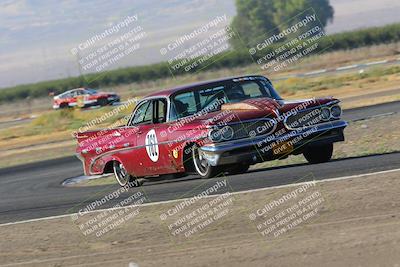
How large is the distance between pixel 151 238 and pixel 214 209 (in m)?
1.27

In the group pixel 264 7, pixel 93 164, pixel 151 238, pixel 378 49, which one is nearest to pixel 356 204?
pixel 151 238

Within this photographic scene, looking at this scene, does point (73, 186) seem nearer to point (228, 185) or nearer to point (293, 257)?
point (228, 185)

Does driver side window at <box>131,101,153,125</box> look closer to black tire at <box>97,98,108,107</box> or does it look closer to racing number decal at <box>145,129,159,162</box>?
racing number decal at <box>145,129,159,162</box>

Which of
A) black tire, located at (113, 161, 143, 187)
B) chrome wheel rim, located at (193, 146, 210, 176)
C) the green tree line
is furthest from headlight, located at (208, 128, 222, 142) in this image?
the green tree line

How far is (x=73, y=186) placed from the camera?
15.8m

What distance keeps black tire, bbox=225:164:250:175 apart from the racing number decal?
1122 mm

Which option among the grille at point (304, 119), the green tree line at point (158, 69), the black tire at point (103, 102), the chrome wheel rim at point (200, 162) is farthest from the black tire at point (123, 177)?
the green tree line at point (158, 69)

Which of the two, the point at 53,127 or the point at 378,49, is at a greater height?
the point at 53,127

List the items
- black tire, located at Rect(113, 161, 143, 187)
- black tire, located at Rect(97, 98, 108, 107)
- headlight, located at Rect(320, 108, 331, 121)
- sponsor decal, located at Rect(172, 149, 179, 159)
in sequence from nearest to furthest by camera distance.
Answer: headlight, located at Rect(320, 108, 331, 121) → sponsor decal, located at Rect(172, 149, 179, 159) → black tire, located at Rect(113, 161, 143, 187) → black tire, located at Rect(97, 98, 108, 107)

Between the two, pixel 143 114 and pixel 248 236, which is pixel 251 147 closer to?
pixel 143 114

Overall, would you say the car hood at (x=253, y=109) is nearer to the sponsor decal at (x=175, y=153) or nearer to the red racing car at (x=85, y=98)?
the sponsor decal at (x=175, y=153)

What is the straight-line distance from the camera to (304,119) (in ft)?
38.5

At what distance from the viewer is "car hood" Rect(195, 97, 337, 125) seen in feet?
37.8

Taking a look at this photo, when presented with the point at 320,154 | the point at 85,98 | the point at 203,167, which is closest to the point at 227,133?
the point at 203,167
